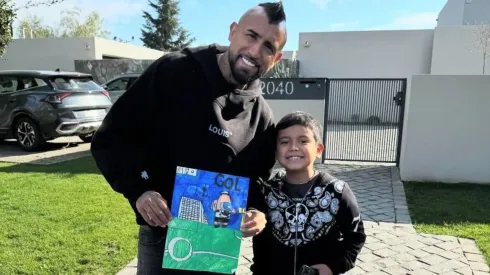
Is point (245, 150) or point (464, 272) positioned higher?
point (245, 150)

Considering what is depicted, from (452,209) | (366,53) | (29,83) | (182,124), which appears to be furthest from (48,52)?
(182,124)

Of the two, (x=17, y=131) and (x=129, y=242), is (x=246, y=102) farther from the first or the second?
(x=17, y=131)

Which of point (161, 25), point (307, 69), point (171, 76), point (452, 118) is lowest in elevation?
point (452, 118)

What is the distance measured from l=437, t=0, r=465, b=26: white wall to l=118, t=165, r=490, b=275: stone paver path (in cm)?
2232

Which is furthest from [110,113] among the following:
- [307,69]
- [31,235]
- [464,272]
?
[307,69]

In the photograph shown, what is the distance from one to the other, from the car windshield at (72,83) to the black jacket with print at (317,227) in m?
8.56

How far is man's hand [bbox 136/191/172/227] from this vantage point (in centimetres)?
144

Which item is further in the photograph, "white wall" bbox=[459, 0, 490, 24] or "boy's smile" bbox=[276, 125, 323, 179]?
"white wall" bbox=[459, 0, 490, 24]

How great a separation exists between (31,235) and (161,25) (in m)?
37.5

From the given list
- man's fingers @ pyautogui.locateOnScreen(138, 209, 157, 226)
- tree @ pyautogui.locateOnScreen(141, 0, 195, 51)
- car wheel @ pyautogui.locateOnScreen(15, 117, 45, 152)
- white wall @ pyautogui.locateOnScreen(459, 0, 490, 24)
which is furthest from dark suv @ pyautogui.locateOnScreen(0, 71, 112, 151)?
tree @ pyautogui.locateOnScreen(141, 0, 195, 51)

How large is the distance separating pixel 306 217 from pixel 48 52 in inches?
830

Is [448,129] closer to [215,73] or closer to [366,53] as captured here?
[215,73]

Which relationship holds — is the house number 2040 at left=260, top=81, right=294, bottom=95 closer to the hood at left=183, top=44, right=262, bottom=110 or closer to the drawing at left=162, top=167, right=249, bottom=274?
the hood at left=183, top=44, right=262, bottom=110

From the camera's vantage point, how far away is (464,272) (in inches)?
137
